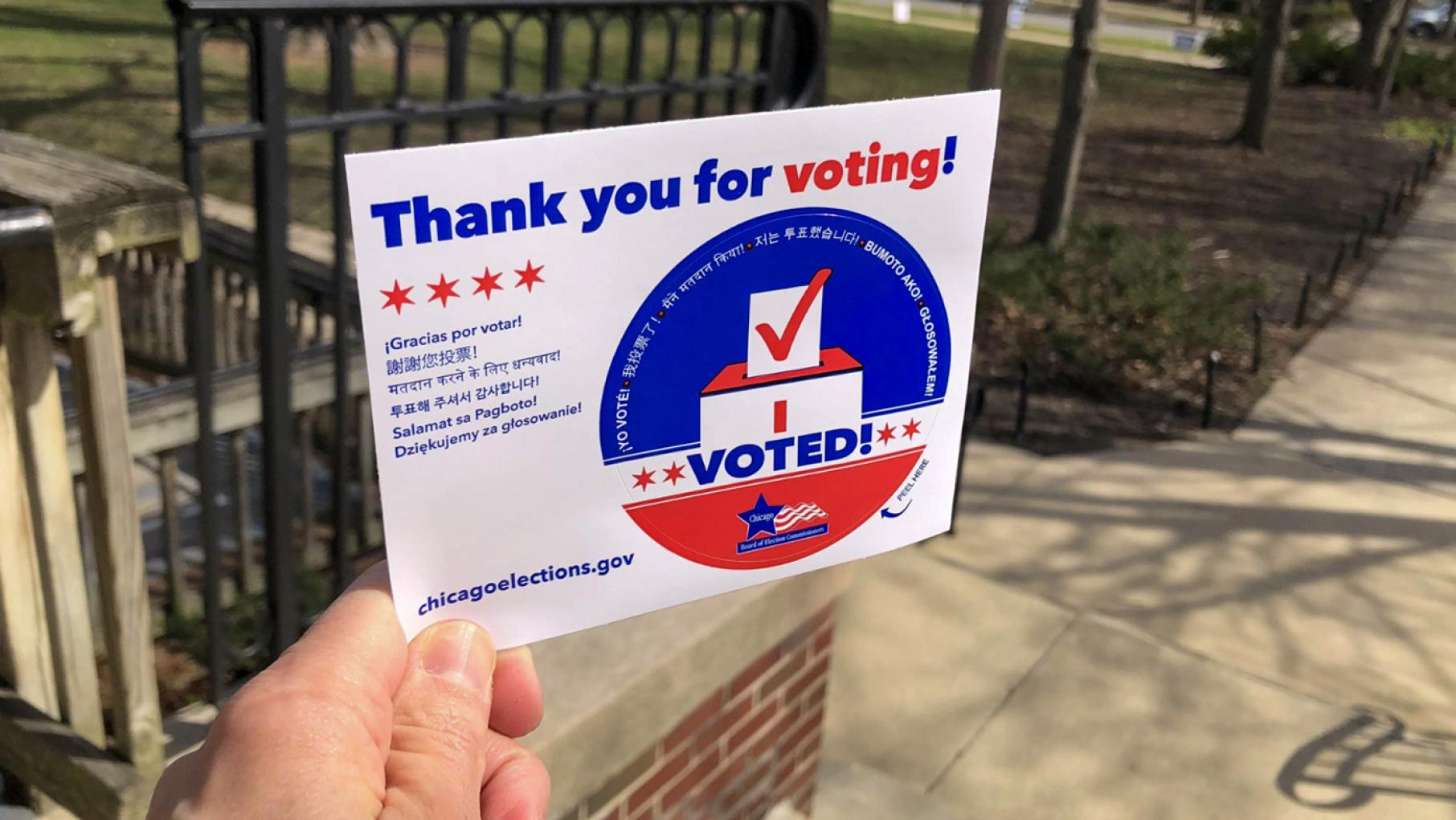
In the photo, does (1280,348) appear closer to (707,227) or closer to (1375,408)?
(1375,408)

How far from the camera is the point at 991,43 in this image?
28.7 feet

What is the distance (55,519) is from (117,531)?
0.33 ft

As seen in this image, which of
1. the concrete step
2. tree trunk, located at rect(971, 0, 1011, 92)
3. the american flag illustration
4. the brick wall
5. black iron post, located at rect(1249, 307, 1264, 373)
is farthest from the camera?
tree trunk, located at rect(971, 0, 1011, 92)

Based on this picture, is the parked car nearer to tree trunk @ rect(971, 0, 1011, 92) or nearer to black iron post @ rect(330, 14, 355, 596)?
tree trunk @ rect(971, 0, 1011, 92)

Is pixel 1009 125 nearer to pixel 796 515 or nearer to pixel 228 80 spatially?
pixel 228 80

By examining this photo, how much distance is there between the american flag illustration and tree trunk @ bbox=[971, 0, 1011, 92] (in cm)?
765

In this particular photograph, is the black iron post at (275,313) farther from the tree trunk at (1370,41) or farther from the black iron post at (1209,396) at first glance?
the tree trunk at (1370,41)

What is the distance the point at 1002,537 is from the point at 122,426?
172 inches

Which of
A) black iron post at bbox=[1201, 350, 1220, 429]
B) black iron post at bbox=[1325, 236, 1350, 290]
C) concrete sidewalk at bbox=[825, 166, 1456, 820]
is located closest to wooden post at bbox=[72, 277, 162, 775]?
concrete sidewalk at bbox=[825, 166, 1456, 820]

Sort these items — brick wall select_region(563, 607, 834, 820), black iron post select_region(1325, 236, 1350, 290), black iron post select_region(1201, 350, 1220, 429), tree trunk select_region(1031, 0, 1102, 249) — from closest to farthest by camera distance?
brick wall select_region(563, 607, 834, 820), black iron post select_region(1201, 350, 1220, 429), tree trunk select_region(1031, 0, 1102, 249), black iron post select_region(1325, 236, 1350, 290)

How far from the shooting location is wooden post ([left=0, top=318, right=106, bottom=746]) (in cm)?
181

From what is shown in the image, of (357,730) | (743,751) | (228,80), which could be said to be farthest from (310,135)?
(228,80)

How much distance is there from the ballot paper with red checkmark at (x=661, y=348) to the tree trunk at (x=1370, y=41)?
23.3 metres

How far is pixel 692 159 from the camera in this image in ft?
4.23
